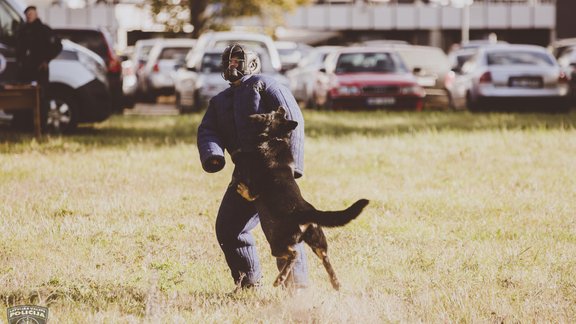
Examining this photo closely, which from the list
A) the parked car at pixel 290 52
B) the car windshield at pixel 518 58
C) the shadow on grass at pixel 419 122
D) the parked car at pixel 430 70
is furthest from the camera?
the parked car at pixel 290 52

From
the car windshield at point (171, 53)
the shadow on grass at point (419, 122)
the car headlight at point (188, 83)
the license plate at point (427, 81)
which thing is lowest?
the license plate at point (427, 81)

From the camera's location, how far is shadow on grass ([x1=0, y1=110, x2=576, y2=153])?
16.1 meters

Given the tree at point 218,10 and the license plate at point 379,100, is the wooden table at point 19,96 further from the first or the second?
the tree at point 218,10

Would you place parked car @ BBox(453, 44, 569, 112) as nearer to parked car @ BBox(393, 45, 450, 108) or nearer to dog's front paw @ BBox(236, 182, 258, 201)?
parked car @ BBox(393, 45, 450, 108)

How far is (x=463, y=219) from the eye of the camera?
9109 mm

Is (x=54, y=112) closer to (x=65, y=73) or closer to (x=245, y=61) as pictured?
(x=65, y=73)

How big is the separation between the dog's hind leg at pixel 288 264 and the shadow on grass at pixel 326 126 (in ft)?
30.2

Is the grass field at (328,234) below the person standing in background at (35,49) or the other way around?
below

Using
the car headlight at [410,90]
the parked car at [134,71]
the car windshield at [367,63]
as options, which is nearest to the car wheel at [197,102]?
the car windshield at [367,63]

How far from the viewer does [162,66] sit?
28344 millimetres

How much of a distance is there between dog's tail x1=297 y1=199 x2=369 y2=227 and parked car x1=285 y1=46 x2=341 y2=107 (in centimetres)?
1807

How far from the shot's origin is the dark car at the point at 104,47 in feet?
64.7

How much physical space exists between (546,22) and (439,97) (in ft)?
168

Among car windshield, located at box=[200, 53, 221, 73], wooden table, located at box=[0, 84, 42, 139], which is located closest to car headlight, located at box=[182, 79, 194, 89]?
car windshield, located at box=[200, 53, 221, 73]
